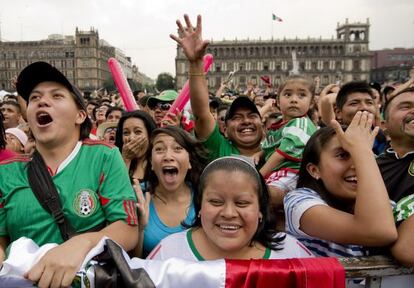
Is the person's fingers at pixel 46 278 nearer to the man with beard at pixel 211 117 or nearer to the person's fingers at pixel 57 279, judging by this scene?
the person's fingers at pixel 57 279

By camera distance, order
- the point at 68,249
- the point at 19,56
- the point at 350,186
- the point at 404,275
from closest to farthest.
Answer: the point at 68,249 < the point at 404,275 < the point at 350,186 < the point at 19,56

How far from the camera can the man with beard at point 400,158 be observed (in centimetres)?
180

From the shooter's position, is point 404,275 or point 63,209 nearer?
point 404,275

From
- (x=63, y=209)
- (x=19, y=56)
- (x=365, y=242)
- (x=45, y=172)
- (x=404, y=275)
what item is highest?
(x=19, y=56)

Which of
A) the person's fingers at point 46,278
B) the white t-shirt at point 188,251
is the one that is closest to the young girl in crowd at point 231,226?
the white t-shirt at point 188,251

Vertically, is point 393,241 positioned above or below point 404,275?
above

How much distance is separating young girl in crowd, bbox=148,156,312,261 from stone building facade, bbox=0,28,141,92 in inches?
3761

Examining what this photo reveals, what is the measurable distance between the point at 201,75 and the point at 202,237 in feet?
5.06

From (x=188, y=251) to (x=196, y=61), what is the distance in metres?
1.65

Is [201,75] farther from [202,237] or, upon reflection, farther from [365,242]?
[365,242]

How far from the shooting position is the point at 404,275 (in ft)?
5.21

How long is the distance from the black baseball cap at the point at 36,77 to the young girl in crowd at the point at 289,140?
1.46 metres

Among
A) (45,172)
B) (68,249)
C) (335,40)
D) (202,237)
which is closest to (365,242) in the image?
(202,237)

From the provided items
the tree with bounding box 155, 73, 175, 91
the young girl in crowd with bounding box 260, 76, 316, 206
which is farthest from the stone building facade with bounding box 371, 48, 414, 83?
the young girl in crowd with bounding box 260, 76, 316, 206
